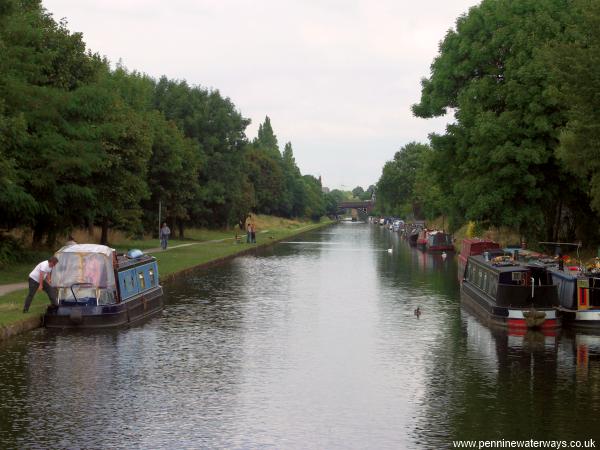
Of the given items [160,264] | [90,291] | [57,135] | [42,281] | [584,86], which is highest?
[584,86]

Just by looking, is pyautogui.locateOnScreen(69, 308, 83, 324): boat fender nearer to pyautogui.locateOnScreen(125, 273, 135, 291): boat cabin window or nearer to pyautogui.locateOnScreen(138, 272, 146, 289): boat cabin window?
pyautogui.locateOnScreen(125, 273, 135, 291): boat cabin window

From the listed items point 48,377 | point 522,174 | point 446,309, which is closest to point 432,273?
point 522,174

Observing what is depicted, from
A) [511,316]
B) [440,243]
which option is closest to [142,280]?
[511,316]

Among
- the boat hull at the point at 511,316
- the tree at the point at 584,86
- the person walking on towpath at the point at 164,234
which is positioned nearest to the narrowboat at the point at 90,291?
the boat hull at the point at 511,316

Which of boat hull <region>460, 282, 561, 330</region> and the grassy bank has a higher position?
the grassy bank

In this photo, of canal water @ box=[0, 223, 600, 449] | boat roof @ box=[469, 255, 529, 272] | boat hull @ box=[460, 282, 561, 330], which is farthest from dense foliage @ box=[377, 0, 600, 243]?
canal water @ box=[0, 223, 600, 449]

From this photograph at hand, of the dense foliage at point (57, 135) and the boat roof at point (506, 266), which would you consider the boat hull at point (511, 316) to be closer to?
the boat roof at point (506, 266)

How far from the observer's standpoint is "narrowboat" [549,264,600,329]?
26828 mm

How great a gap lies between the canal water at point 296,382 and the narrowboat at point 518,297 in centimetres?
76

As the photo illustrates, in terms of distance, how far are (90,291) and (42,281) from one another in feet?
4.66

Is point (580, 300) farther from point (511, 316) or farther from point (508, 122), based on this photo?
point (508, 122)

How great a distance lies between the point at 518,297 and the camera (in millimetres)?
27812

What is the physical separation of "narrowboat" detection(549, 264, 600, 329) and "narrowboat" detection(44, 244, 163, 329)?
1370 centimetres

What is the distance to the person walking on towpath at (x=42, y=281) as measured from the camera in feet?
82.2
